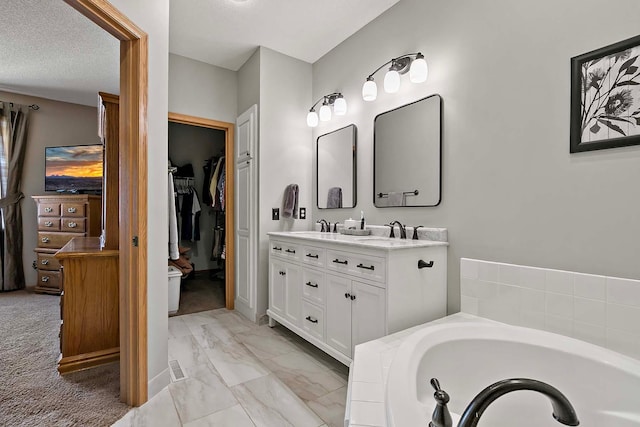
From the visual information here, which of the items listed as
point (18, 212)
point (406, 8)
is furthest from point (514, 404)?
point (18, 212)

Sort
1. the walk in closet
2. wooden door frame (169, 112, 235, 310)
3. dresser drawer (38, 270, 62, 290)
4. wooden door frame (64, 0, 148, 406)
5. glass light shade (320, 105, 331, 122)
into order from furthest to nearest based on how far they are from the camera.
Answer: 1. the walk in closet
2. dresser drawer (38, 270, 62, 290)
3. wooden door frame (169, 112, 235, 310)
4. glass light shade (320, 105, 331, 122)
5. wooden door frame (64, 0, 148, 406)

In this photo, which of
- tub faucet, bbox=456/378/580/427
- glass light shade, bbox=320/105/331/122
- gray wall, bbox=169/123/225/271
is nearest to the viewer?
tub faucet, bbox=456/378/580/427

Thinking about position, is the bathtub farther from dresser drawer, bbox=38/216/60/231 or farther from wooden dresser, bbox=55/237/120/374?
dresser drawer, bbox=38/216/60/231

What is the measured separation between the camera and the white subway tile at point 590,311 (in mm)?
1295

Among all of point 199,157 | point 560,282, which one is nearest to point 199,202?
point 199,157

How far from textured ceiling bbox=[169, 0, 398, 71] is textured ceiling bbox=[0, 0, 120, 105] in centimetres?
63

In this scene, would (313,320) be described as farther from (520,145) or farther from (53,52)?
(53,52)

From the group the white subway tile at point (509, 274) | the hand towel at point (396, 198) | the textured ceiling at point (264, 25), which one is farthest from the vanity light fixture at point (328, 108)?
the white subway tile at point (509, 274)

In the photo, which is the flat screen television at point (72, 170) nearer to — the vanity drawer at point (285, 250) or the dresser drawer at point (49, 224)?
the dresser drawer at point (49, 224)

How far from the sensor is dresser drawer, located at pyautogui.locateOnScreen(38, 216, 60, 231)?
12.5ft

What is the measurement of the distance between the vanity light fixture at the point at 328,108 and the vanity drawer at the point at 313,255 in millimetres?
1274

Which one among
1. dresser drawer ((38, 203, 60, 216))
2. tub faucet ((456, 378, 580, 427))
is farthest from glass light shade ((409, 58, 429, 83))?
dresser drawer ((38, 203, 60, 216))

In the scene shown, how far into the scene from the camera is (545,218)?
58.7 inches

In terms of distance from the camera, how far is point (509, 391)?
0.61 metres
